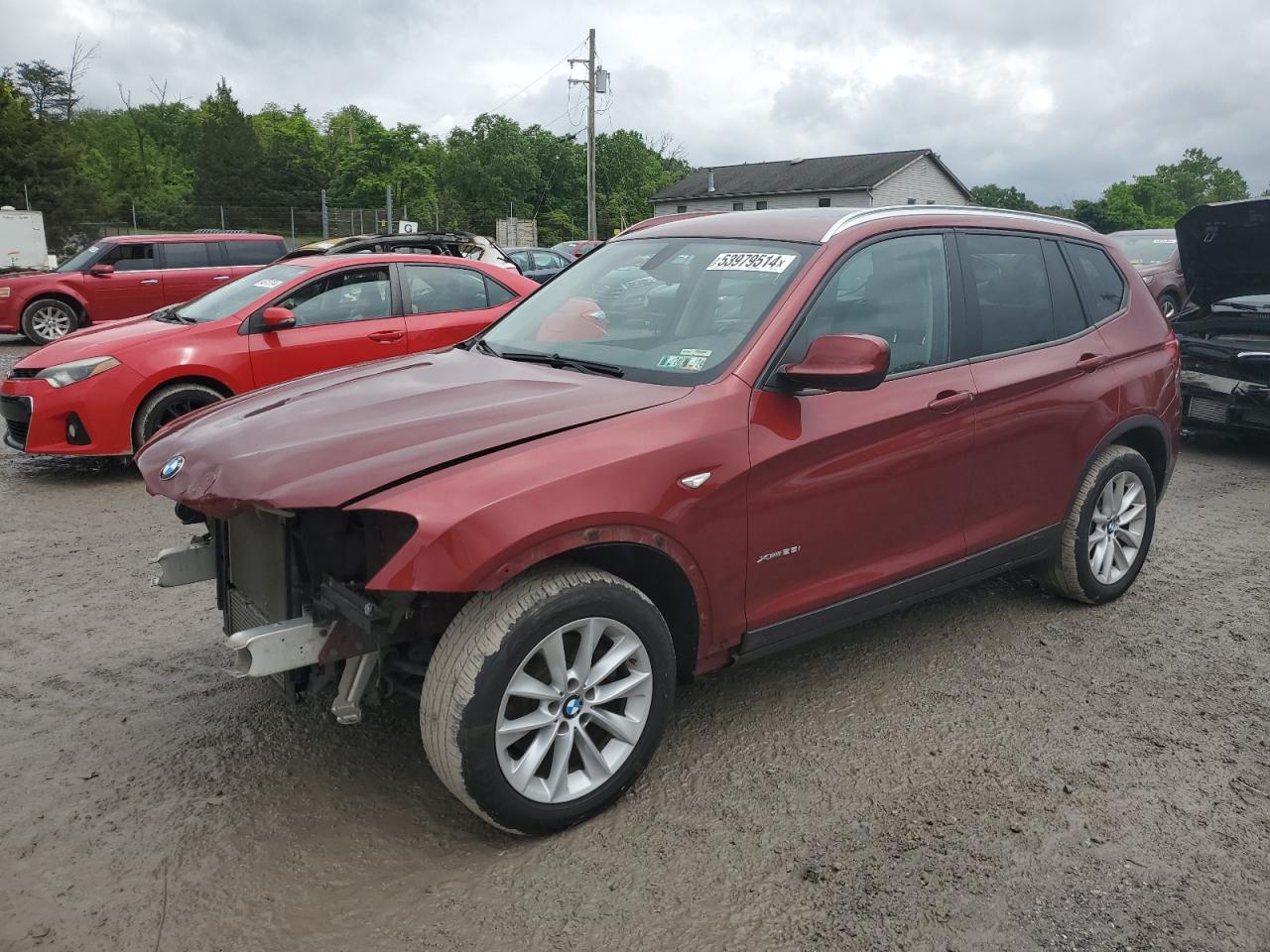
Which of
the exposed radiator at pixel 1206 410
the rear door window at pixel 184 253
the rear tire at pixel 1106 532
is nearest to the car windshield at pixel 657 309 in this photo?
the rear tire at pixel 1106 532

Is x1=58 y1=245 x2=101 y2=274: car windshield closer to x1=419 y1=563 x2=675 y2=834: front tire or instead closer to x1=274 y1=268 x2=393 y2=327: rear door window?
x1=274 y1=268 x2=393 y2=327: rear door window

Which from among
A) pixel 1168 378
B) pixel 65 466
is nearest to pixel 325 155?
pixel 65 466

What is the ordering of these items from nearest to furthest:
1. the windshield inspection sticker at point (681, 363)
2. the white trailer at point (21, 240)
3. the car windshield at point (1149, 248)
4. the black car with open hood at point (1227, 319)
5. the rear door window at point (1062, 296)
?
the windshield inspection sticker at point (681, 363) → the rear door window at point (1062, 296) → the black car with open hood at point (1227, 319) → the car windshield at point (1149, 248) → the white trailer at point (21, 240)

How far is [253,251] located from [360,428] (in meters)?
13.4

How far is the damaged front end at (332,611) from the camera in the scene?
111 inches

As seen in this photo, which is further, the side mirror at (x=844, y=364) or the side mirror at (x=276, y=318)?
the side mirror at (x=276, y=318)

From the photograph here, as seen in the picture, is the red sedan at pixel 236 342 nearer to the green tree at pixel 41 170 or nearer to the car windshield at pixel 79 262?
the car windshield at pixel 79 262

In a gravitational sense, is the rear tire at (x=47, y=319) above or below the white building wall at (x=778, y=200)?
below

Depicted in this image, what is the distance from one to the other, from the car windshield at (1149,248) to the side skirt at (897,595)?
499 inches

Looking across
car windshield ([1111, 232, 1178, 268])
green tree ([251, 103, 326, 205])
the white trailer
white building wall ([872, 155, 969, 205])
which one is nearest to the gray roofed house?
white building wall ([872, 155, 969, 205])


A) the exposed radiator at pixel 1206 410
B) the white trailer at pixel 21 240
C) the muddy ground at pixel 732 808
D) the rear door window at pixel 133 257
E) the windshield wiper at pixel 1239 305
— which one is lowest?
the muddy ground at pixel 732 808

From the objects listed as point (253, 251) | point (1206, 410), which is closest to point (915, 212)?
point (1206, 410)

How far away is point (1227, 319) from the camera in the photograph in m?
8.48

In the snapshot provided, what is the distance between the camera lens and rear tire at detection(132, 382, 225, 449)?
23.4ft
